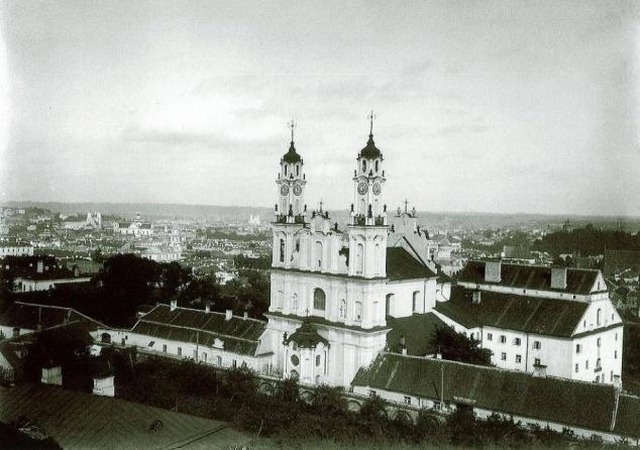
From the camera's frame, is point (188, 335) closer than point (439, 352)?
No

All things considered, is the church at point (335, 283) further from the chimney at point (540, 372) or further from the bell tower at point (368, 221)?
the chimney at point (540, 372)

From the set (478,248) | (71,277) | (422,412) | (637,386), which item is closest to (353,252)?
(422,412)

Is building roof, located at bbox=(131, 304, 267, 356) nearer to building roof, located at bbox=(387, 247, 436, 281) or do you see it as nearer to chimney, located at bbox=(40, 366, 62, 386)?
building roof, located at bbox=(387, 247, 436, 281)

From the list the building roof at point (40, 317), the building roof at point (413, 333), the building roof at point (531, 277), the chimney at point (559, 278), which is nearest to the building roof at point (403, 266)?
the building roof at point (413, 333)

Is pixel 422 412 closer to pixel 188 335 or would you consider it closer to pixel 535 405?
pixel 535 405

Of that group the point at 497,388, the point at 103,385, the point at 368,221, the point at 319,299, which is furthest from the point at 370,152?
the point at 103,385
